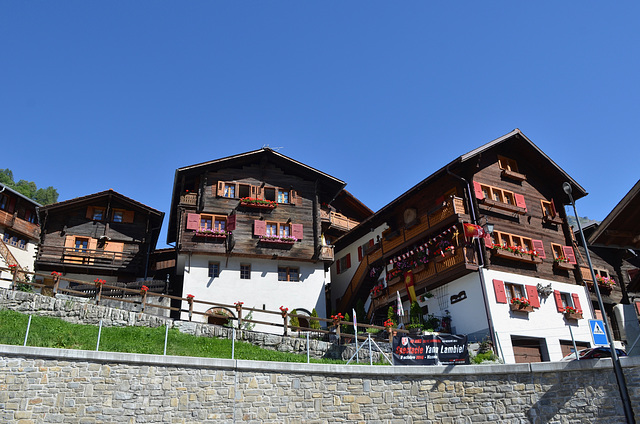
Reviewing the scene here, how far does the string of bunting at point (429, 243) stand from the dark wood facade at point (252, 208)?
4.34 m

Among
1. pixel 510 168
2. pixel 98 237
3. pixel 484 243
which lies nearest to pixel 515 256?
pixel 484 243

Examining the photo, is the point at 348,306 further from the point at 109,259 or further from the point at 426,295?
the point at 109,259

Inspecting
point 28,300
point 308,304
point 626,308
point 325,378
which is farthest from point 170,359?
point 626,308

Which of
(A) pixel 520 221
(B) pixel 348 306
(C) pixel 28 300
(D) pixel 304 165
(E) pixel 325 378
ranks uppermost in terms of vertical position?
(D) pixel 304 165

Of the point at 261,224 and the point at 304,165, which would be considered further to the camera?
the point at 304,165

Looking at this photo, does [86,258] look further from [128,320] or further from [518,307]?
[518,307]

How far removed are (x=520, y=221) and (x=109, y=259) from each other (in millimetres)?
22857

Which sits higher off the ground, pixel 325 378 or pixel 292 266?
pixel 292 266

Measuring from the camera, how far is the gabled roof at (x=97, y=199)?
32625 millimetres

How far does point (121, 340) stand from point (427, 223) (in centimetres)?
1534

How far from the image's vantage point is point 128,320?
72.5 feet

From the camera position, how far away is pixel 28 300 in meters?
21.2

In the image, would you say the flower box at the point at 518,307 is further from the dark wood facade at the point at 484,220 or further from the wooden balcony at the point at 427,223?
the wooden balcony at the point at 427,223

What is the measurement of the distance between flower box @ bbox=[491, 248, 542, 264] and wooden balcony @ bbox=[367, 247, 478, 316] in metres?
1.31
